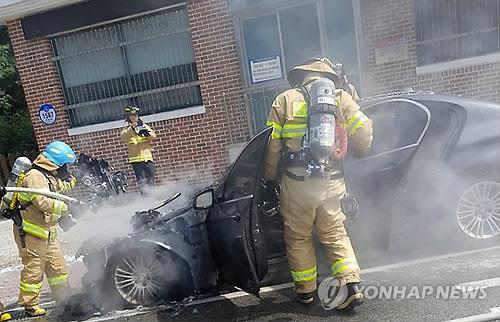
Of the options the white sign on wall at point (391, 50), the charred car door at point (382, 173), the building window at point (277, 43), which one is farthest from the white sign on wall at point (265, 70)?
the charred car door at point (382, 173)

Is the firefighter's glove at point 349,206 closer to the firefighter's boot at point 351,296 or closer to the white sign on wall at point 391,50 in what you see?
the firefighter's boot at point 351,296

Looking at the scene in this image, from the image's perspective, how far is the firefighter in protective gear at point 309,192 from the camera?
10.4ft

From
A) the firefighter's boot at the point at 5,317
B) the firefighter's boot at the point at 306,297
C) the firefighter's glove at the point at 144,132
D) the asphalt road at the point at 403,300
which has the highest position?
the firefighter's glove at the point at 144,132

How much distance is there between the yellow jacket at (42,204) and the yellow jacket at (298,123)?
1969mm

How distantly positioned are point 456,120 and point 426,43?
174 inches

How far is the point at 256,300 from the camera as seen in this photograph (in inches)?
144

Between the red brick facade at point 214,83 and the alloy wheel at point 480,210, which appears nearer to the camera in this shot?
the alloy wheel at point 480,210

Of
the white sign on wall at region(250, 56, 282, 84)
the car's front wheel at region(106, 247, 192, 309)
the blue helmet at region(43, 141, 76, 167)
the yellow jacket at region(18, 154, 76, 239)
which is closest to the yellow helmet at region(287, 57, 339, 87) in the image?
the car's front wheel at region(106, 247, 192, 309)

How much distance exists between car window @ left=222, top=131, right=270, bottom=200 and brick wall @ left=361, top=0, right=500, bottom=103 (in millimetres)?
4857

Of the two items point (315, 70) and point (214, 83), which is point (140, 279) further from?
point (214, 83)

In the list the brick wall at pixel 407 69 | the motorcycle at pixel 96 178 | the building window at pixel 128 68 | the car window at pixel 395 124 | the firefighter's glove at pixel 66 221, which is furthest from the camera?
the building window at pixel 128 68

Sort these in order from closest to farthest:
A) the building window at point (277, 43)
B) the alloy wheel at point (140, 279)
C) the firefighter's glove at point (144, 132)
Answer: the alloy wheel at point (140, 279) → the firefighter's glove at point (144, 132) → the building window at point (277, 43)

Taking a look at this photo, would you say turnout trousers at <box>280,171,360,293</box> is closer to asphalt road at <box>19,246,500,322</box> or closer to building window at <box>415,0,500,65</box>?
asphalt road at <box>19,246,500,322</box>

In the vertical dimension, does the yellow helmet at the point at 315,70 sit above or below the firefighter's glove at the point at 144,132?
above
